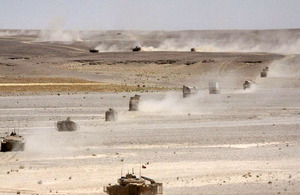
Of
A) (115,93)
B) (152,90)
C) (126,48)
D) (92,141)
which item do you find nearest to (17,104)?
(115,93)

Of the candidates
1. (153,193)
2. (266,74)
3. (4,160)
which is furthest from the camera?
(266,74)

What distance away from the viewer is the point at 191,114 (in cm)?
5644

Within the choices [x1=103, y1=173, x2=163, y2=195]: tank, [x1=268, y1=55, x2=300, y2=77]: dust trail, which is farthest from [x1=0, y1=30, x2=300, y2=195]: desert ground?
[x1=103, y1=173, x2=163, y2=195]: tank

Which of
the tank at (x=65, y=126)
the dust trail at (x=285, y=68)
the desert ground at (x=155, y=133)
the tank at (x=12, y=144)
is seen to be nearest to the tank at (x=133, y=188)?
the desert ground at (x=155, y=133)

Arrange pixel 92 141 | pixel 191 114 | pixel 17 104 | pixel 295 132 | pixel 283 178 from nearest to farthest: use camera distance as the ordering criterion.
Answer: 1. pixel 283 178
2. pixel 92 141
3. pixel 295 132
4. pixel 191 114
5. pixel 17 104

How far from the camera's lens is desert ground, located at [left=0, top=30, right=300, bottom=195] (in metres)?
30.2

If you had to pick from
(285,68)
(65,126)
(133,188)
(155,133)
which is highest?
(285,68)

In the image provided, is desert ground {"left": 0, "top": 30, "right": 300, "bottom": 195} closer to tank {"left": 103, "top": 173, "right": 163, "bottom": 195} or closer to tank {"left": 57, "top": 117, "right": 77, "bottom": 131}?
tank {"left": 57, "top": 117, "right": 77, "bottom": 131}

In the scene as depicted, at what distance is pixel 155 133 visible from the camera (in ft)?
149

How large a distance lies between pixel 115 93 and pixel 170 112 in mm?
20191

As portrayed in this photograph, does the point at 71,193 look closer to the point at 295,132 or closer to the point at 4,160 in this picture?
the point at 4,160

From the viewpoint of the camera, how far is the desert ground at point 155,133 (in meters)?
30.2

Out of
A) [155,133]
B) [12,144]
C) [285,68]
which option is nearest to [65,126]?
[155,133]

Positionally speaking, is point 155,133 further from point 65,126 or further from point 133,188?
point 133,188
